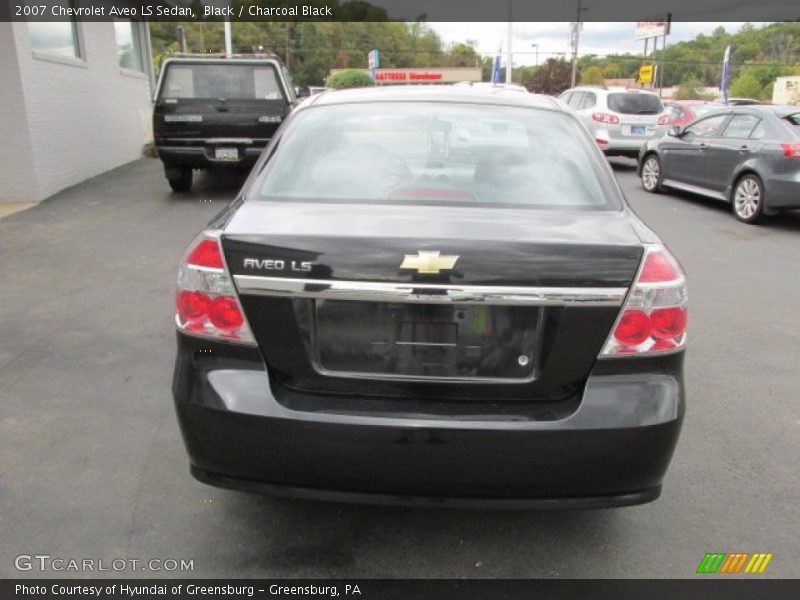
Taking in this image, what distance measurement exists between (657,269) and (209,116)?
892 cm

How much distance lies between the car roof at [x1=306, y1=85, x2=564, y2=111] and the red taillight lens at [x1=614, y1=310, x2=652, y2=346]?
4.75ft

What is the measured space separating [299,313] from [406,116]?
1323 millimetres

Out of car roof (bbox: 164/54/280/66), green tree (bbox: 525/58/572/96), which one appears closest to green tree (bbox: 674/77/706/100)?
green tree (bbox: 525/58/572/96)

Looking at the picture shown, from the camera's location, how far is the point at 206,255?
7.85 ft

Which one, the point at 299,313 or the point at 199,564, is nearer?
the point at 299,313

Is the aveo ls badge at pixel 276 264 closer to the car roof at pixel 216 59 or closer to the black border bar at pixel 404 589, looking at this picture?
the black border bar at pixel 404 589

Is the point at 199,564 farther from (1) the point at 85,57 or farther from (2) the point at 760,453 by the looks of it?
(1) the point at 85,57

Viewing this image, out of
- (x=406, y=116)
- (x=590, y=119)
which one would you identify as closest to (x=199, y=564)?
(x=406, y=116)

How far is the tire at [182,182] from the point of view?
35.9ft

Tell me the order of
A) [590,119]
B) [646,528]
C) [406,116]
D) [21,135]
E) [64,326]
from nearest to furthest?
1. [646,528]
2. [406,116]
3. [64,326]
4. [21,135]
5. [590,119]

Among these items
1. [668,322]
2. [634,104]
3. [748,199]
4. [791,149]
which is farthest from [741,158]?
[668,322]

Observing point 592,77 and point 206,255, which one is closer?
point 206,255

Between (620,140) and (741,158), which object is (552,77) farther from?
(741,158)

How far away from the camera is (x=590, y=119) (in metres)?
15.3
